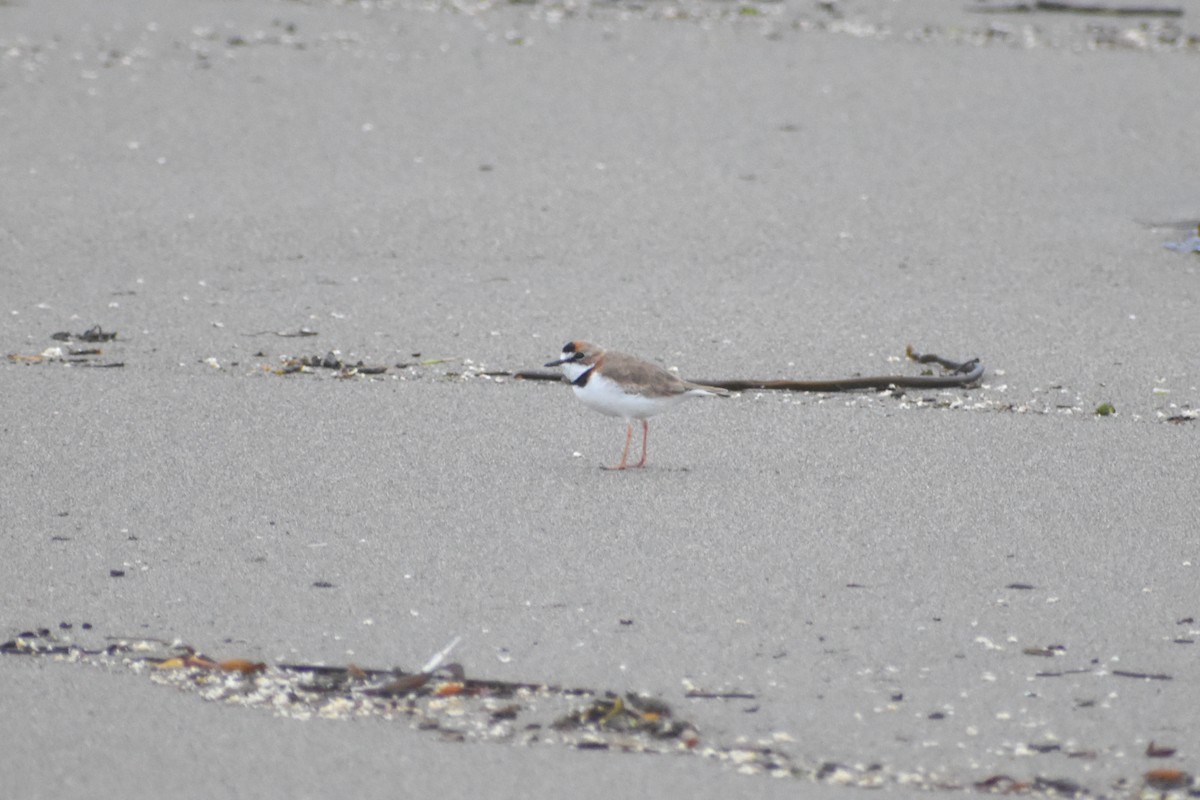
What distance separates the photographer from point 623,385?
6344 mm

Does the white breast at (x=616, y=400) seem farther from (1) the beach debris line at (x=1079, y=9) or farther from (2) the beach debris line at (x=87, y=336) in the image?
(1) the beach debris line at (x=1079, y=9)

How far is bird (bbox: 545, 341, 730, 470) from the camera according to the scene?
634 centimetres

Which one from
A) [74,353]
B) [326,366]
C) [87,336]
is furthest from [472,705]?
[87,336]

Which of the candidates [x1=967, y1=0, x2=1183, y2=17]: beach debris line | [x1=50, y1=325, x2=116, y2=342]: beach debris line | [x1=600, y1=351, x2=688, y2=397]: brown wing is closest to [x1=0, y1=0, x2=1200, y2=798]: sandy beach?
[x1=50, y1=325, x2=116, y2=342]: beach debris line

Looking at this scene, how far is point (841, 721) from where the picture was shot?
419 centimetres

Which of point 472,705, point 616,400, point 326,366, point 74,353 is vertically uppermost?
point 616,400

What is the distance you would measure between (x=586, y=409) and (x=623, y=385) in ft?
3.04

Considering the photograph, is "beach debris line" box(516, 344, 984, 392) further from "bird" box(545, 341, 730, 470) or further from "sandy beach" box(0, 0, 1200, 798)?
"bird" box(545, 341, 730, 470)

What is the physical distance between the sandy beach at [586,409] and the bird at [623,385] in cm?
23

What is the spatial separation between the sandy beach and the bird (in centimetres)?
23

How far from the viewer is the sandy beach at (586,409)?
420 cm

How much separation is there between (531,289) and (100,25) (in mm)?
6572

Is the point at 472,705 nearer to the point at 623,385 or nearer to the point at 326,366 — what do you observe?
the point at 623,385

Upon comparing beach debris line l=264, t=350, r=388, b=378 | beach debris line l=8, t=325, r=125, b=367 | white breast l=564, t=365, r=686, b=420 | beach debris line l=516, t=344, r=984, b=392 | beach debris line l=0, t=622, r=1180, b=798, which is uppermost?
beach debris line l=516, t=344, r=984, b=392
